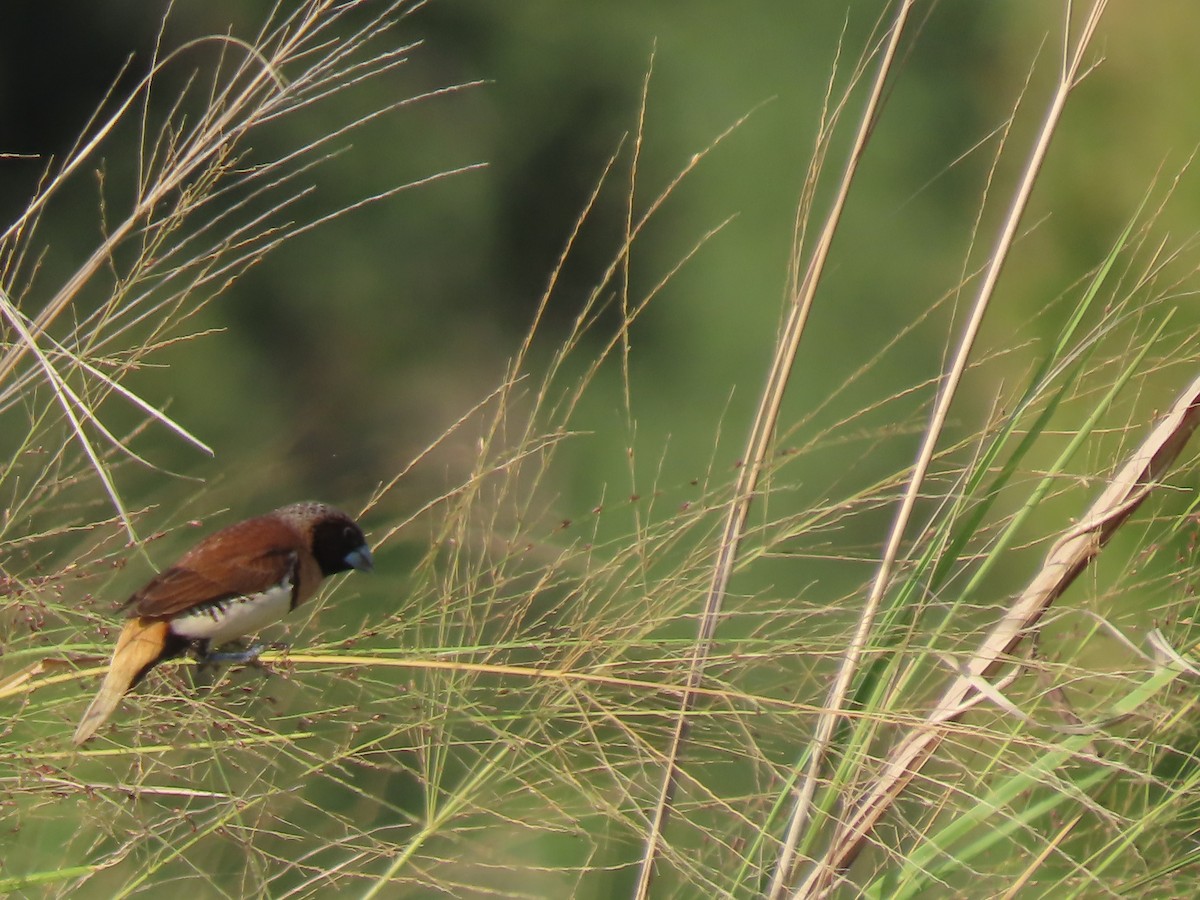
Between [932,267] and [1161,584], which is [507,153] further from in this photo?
[1161,584]

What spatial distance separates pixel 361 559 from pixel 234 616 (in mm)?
435

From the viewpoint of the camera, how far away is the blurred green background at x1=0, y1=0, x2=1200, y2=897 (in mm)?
8383

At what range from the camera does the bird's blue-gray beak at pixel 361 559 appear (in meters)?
2.53

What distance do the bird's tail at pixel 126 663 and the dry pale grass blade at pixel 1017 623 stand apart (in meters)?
0.79

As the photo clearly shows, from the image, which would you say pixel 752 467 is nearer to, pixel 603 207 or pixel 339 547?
pixel 339 547

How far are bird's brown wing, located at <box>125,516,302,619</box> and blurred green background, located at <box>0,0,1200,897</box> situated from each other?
5397 mm

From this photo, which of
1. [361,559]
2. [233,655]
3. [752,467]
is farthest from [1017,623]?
[361,559]

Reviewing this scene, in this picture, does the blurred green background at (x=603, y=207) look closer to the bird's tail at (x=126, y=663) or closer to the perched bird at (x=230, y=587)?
the perched bird at (x=230, y=587)

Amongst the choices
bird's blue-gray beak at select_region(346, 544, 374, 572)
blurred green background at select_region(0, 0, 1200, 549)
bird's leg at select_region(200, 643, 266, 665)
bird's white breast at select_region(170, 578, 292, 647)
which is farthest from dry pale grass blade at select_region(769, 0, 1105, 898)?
blurred green background at select_region(0, 0, 1200, 549)

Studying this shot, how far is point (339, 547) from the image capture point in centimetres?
254

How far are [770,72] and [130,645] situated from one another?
8.40m

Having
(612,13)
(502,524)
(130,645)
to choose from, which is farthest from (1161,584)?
(612,13)

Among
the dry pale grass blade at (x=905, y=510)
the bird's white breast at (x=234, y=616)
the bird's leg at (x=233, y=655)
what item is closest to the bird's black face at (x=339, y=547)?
the bird's white breast at (x=234, y=616)

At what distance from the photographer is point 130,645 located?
5.85 ft
